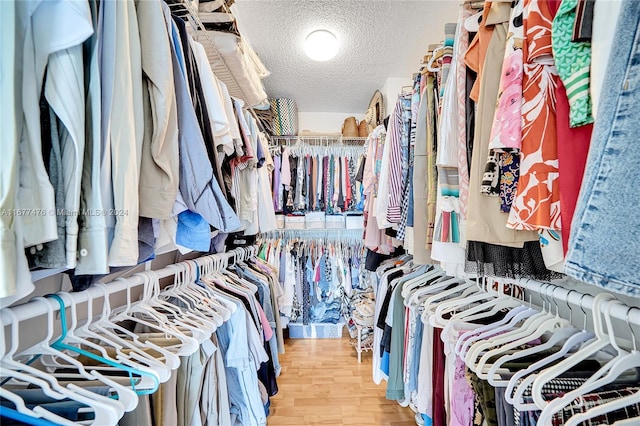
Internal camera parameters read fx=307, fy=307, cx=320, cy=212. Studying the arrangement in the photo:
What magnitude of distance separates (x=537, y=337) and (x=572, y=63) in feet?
2.41

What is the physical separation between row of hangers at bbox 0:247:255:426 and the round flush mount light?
1729 millimetres

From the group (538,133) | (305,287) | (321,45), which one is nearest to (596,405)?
(538,133)

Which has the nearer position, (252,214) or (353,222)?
(252,214)

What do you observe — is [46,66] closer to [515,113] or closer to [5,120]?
[5,120]

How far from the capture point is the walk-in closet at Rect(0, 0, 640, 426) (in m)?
0.45

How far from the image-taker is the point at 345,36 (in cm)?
216

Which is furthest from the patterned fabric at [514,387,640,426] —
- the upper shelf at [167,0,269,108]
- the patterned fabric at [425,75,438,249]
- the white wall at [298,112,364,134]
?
the white wall at [298,112,364,134]

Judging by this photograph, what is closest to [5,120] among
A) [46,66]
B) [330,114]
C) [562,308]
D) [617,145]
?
[46,66]

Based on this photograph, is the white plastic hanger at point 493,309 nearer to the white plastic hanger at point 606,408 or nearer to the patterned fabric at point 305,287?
the white plastic hanger at point 606,408

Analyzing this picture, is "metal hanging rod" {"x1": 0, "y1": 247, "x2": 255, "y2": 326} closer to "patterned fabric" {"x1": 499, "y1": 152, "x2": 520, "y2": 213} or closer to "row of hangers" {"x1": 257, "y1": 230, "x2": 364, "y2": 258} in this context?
"patterned fabric" {"x1": 499, "y1": 152, "x2": 520, "y2": 213}

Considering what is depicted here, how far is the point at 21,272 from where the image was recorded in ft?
1.48

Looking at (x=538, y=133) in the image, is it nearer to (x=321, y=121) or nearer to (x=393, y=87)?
(x=393, y=87)

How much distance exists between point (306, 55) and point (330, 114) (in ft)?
4.37

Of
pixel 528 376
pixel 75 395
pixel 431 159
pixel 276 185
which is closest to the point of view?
pixel 75 395
